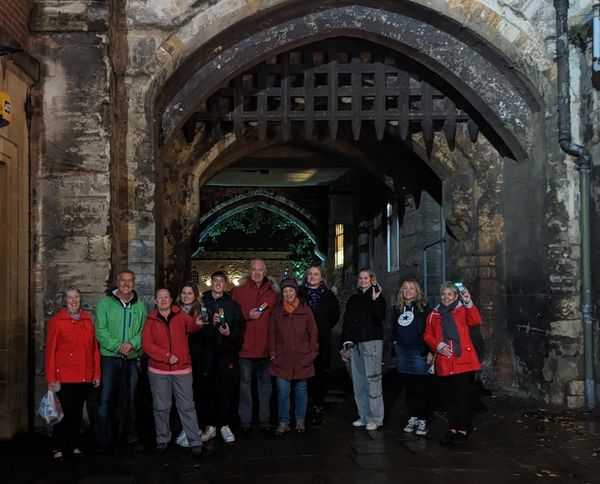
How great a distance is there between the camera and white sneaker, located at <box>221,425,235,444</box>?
20.2ft

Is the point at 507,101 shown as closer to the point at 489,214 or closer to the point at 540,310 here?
the point at 489,214

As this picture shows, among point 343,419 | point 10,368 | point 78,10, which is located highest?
point 78,10

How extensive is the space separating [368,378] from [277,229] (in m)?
20.8

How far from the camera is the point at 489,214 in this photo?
9.29 metres

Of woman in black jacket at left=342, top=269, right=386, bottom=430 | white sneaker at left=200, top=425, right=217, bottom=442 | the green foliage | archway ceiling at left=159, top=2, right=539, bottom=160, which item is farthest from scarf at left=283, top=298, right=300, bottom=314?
the green foliage

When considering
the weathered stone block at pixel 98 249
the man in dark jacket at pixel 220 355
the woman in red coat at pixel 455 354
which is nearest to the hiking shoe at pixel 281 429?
the man in dark jacket at pixel 220 355

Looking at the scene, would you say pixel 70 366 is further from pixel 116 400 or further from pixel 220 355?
pixel 220 355

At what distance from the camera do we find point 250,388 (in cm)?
669

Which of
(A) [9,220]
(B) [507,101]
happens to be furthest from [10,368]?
(B) [507,101]

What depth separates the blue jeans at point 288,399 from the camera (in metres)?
6.49

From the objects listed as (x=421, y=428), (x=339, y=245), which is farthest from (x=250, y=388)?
(x=339, y=245)

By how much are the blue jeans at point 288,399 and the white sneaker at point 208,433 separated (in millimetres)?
604

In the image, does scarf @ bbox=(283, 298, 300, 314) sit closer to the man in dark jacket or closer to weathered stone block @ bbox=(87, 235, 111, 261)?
the man in dark jacket

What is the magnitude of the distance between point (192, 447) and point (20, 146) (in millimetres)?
2957
